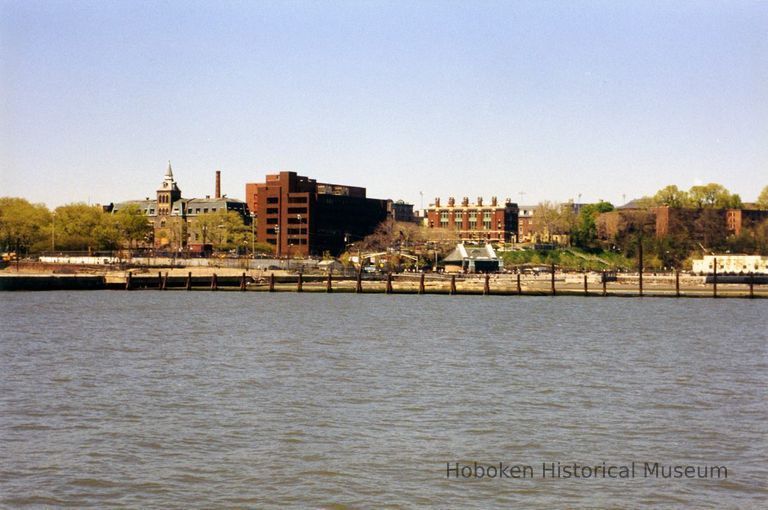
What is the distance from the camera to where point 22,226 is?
15675 centimetres

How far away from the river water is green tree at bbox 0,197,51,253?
99.3m

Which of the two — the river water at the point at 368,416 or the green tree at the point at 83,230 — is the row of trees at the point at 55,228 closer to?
the green tree at the point at 83,230

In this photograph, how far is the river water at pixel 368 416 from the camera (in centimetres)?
2234

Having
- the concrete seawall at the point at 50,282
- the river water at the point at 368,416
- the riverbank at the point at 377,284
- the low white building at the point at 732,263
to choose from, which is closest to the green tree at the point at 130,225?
the riverbank at the point at 377,284

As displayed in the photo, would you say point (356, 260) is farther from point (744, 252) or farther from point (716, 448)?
point (716, 448)

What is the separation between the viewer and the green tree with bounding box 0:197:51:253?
156 m

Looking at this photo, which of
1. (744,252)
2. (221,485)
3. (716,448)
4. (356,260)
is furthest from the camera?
(744,252)

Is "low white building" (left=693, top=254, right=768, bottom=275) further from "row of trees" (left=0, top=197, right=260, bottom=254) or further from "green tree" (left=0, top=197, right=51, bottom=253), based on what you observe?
"green tree" (left=0, top=197, right=51, bottom=253)

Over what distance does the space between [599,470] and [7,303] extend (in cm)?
8495

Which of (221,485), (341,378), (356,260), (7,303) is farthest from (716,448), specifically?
(356,260)

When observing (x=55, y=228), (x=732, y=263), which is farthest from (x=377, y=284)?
(x=732, y=263)

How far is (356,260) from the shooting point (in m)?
182

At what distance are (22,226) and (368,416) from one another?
138251 millimetres

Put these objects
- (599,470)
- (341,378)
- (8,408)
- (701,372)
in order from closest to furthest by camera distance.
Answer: (599,470) → (8,408) → (341,378) → (701,372)
